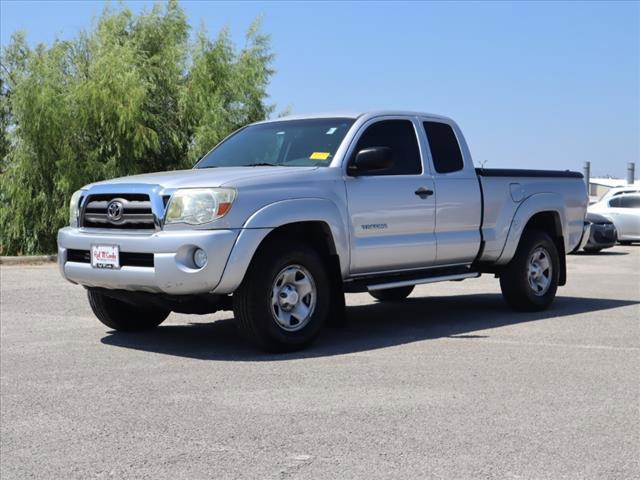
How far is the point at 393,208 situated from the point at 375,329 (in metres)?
1.31

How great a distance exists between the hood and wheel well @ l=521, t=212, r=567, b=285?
3538 millimetres

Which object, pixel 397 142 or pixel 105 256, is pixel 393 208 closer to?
pixel 397 142

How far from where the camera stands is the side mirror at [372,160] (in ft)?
27.5

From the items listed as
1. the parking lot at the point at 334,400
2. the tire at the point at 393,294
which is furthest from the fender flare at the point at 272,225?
the tire at the point at 393,294

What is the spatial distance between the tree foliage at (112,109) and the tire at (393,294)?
966 centimetres

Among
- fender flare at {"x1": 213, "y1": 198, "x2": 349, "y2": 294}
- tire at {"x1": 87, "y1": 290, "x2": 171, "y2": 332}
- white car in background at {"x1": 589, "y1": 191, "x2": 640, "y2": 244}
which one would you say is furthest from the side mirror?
white car in background at {"x1": 589, "y1": 191, "x2": 640, "y2": 244}

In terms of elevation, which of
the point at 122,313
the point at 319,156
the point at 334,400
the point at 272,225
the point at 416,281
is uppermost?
the point at 319,156

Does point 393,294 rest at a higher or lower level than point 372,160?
lower

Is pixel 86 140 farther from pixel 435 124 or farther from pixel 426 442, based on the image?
pixel 426 442

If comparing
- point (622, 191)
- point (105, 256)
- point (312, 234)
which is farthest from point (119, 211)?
point (622, 191)

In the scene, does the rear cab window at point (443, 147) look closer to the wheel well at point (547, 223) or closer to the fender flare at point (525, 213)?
the fender flare at point (525, 213)

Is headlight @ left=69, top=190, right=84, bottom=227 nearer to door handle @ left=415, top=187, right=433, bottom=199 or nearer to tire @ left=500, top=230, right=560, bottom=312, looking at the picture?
door handle @ left=415, top=187, right=433, bottom=199

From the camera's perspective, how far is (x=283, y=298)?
7891 millimetres

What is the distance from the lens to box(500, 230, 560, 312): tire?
33.9ft
